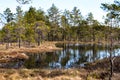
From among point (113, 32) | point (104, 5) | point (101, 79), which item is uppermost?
point (104, 5)

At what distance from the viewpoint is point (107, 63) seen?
35.7m

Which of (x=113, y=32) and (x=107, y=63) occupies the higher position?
(x=113, y=32)

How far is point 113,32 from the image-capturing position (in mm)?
30359

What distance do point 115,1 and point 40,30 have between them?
2273 inches

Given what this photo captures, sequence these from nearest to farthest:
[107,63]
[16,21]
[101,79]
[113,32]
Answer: [101,79], [113,32], [107,63], [16,21]

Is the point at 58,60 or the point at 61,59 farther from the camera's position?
the point at 61,59

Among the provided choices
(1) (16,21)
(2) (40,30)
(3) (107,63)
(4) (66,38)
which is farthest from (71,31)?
(3) (107,63)

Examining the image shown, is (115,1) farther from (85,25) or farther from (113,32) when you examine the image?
(85,25)

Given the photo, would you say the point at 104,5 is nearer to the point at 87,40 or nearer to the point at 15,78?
the point at 15,78

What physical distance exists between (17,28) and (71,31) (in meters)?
54.4

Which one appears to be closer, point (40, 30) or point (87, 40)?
point (40, 30)

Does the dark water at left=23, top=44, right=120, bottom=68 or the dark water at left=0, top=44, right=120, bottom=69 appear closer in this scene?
the dark water at left=0, top=44, right=120, bottom=69

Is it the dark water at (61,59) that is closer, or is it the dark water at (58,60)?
the dark water at (58,60)

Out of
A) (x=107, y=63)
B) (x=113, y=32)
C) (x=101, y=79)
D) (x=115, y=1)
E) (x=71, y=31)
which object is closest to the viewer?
(x=101, y=79)
